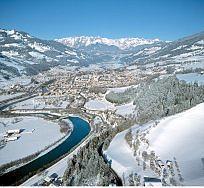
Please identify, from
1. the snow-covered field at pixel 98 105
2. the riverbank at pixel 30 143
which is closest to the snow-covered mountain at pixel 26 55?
the snow-covered field at pixel 98 105

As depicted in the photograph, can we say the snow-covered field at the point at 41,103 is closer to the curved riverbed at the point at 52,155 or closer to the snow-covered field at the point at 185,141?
the curved riverbed at the point at 52,155

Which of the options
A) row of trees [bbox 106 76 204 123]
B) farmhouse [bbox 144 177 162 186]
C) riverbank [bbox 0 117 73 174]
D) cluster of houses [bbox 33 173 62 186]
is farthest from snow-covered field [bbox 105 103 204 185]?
riverbank [bbox 0 117 73 174]

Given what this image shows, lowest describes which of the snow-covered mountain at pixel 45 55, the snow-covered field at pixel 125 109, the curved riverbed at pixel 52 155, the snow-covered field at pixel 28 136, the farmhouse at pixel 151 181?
the curved riverbed at pixel 52 155

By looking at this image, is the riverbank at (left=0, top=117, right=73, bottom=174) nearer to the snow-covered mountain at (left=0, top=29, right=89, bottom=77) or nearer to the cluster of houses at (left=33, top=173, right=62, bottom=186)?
the cluster of houses at (left=33, top=173, right=62, bottom=186)

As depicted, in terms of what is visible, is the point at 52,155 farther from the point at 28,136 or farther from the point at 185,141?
the point at 185,141

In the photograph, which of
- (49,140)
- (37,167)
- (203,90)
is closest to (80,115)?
(49,140)

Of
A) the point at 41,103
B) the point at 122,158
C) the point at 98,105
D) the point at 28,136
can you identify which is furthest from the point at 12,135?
the point at 41,103
